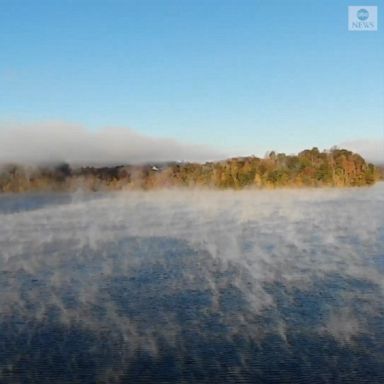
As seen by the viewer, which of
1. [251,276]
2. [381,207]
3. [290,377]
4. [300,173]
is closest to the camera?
[290,377]

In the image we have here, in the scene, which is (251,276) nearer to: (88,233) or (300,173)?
(88,233)

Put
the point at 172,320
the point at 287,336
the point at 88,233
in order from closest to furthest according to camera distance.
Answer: the point at 287,336
the point at 172,320
the point at 88,233

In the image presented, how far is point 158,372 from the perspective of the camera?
468 cm

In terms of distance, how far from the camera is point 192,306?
633 centimetres

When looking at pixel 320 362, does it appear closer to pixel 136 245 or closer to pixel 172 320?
pixel 172 320

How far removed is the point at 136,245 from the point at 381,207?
1228 centimetres

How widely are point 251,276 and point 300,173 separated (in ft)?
67.9

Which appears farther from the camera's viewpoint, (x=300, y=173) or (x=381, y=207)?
(x=300, y=173)

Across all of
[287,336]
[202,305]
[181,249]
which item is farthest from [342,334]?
[181,249]

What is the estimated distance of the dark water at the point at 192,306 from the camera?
4801mm

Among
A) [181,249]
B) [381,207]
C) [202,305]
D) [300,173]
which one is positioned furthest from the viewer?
[300,173]

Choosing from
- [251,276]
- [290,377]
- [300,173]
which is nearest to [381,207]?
[300,173]

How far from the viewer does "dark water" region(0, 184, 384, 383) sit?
4.80 meters

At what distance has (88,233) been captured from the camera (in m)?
12.8
